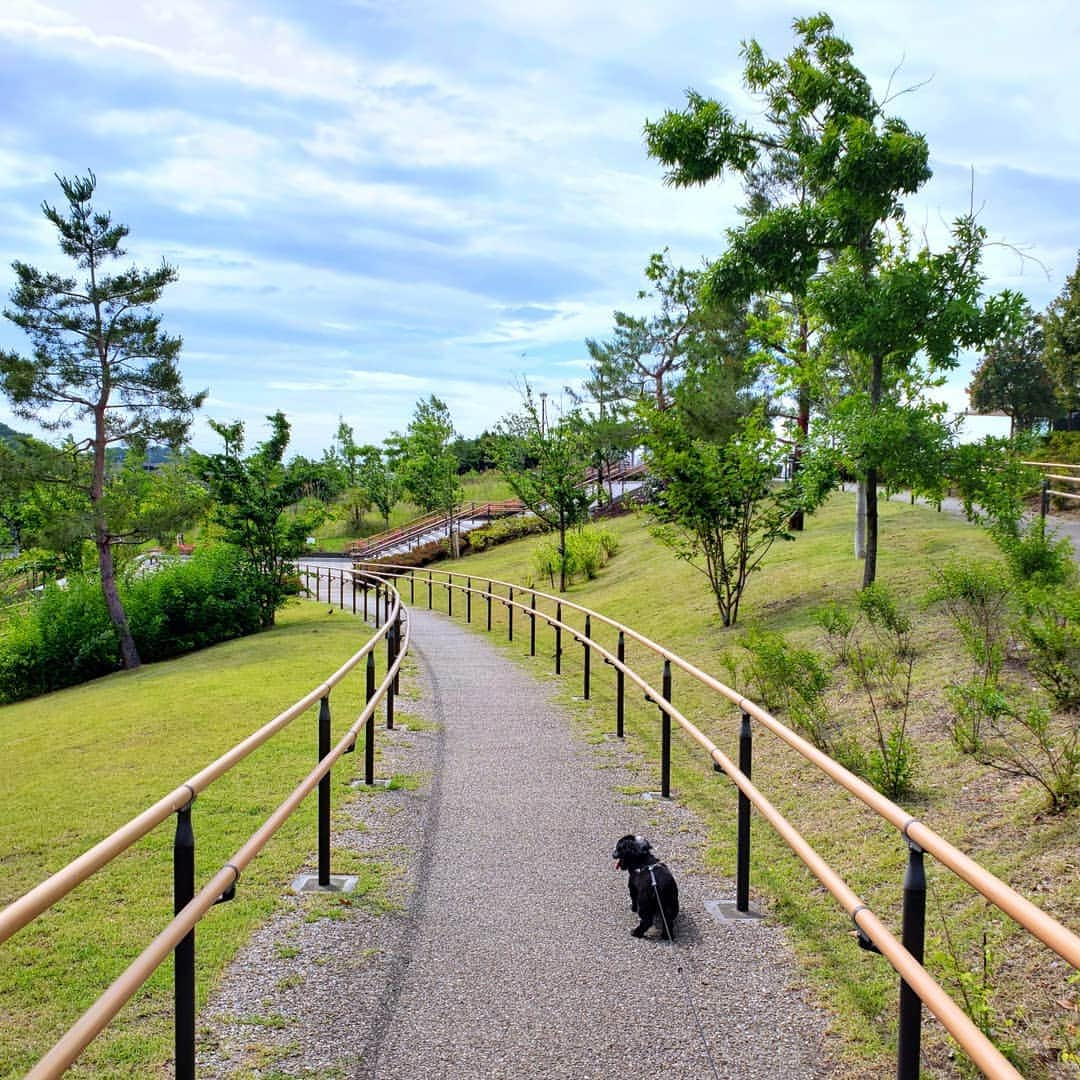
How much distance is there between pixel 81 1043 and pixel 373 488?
1965 inches

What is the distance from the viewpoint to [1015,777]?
16.6 ft

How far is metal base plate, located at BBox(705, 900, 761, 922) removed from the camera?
4.04m

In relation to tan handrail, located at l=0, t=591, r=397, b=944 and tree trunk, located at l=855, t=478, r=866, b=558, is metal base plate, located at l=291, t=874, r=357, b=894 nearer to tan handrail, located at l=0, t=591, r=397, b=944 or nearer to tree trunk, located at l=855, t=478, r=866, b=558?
tan handrail, located at l=0, t=591, r=397, b=944

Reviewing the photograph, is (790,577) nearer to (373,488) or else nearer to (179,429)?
(179,429)

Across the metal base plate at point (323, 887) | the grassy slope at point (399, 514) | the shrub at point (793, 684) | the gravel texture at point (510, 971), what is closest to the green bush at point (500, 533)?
the grassy slope at point (399, 514)

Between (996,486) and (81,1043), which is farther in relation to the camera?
(996,486)

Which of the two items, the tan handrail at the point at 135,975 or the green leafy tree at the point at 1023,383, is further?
the green leafy tree at the point at 1023,383

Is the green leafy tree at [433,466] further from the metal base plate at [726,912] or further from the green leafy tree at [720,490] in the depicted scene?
the metal base plate at [726,912]

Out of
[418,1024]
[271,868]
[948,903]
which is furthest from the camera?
[271,868]

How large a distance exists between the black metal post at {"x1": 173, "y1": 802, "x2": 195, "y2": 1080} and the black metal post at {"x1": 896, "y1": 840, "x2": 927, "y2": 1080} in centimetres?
184

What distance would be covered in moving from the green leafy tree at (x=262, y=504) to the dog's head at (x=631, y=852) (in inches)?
730

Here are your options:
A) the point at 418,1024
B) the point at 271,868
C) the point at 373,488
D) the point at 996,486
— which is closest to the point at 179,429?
the point at 996,486

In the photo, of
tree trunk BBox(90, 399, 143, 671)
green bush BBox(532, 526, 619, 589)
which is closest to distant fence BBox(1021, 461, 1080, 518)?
green bush BBox(532, 526, 619, 589)

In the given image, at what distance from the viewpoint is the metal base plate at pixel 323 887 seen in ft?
A: 14.3
